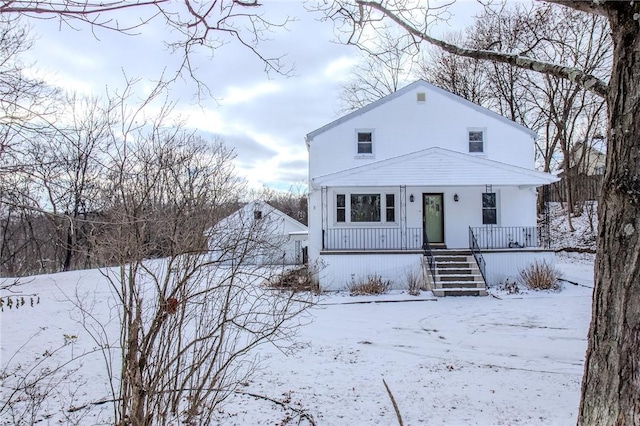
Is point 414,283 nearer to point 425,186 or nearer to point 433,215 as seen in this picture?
point 433,215

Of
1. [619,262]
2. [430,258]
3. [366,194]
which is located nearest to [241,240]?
[619,262]

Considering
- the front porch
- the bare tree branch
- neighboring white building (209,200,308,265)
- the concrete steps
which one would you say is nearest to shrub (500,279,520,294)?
the concrete steps

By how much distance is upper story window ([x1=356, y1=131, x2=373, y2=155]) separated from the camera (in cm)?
1566

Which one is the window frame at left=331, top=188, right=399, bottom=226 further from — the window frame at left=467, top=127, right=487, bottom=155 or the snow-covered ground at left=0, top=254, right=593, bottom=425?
the snow-covered ground at left=0, top=254, right=593, bottom=425

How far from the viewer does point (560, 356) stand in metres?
6.61

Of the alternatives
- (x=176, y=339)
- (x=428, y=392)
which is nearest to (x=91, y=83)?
(x=176, y=339)

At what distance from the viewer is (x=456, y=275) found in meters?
12.8

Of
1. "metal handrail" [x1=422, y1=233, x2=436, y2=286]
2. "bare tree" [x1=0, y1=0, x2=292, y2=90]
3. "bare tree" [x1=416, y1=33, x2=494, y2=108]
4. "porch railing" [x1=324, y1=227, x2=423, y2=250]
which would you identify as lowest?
"metal handrail" [x1=422, y1=233, x2=436, y2=286]

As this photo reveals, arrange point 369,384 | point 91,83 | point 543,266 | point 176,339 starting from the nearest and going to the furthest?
point 176,339 → point 91,83 → point 369,384 → point 543,266

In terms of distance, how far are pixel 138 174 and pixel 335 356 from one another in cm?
464

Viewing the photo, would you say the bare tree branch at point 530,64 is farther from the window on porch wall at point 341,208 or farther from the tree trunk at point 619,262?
the window on porch wall at point 341,208

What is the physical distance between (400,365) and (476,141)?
1184cm

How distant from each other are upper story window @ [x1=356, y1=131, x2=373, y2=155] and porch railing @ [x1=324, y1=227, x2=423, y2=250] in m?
3.13

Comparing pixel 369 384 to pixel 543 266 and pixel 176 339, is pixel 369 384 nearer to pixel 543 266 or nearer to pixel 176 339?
pixel 176 339
